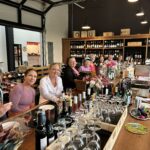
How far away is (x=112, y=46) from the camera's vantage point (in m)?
7.77

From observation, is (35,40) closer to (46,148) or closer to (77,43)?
(77,43)

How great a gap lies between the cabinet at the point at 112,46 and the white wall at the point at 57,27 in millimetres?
378

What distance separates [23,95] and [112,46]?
6098mm

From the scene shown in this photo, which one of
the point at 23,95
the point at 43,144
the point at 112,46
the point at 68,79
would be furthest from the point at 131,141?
the point at 112,46

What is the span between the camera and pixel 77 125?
1.25 meters

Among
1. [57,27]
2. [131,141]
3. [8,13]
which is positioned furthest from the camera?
[57,27]

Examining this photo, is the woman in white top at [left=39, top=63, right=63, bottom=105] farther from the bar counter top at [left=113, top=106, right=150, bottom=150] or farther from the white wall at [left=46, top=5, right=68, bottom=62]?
the white wall at [left=46, top=5, right=68, bottom=62]

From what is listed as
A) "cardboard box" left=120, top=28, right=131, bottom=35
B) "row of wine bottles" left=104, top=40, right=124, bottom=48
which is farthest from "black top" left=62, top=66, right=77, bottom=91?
"cardboard box" left=120, top=28, right=131, bottom=35

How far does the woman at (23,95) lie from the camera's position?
2.34 meters

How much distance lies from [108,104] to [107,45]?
646cm

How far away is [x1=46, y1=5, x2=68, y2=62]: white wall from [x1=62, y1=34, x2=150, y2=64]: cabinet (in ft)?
1.24

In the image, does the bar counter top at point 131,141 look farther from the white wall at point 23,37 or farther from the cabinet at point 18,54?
the white wall at point 23,37

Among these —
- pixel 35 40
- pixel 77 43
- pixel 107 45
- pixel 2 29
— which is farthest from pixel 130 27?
pixel 2 29

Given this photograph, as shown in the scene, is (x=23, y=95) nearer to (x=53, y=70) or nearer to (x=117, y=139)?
(x=53, y=70)
